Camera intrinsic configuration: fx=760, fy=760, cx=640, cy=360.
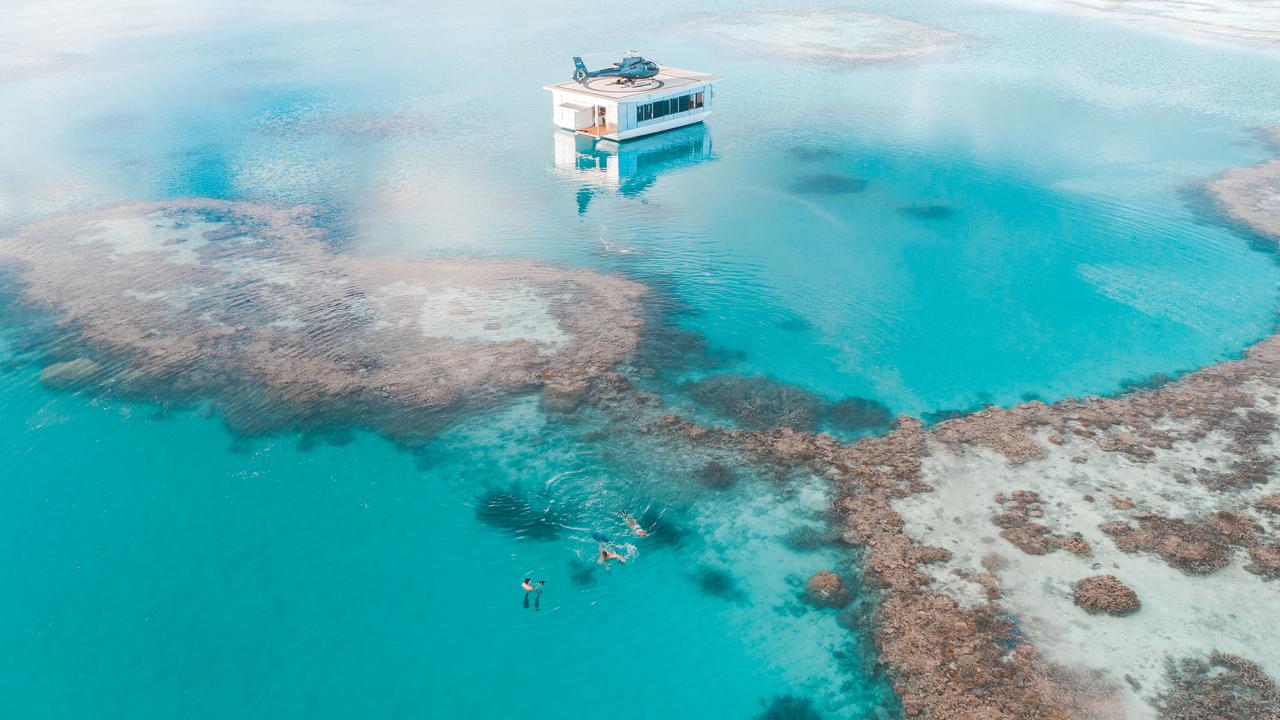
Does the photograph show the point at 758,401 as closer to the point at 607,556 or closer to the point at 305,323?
the point at 607,556

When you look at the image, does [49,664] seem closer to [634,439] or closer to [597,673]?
[597,673]

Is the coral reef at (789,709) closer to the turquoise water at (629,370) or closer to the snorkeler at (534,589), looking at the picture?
the turquoise water at (629,370)

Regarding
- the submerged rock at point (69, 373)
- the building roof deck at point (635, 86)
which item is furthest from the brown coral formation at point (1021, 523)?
the building roof deck at point (635, 86)

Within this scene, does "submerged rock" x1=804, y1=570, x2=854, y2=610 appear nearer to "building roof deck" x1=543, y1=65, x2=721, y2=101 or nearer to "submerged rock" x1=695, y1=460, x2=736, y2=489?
"submerged rock" x1=695, y1=460, x2=736, y2=489

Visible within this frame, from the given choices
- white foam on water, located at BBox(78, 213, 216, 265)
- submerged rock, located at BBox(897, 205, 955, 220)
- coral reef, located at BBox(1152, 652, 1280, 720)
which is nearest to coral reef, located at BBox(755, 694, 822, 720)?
coral reef, located at BBox(1152, 652, 1280, 720)

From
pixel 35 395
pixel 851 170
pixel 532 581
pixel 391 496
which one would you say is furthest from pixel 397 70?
pixel 532 581

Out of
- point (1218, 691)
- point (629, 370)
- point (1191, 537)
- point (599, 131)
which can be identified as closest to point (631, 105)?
point (599, 131)

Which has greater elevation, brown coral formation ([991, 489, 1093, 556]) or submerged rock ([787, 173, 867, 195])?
submerged rock ([787, 173, 867, 195])
